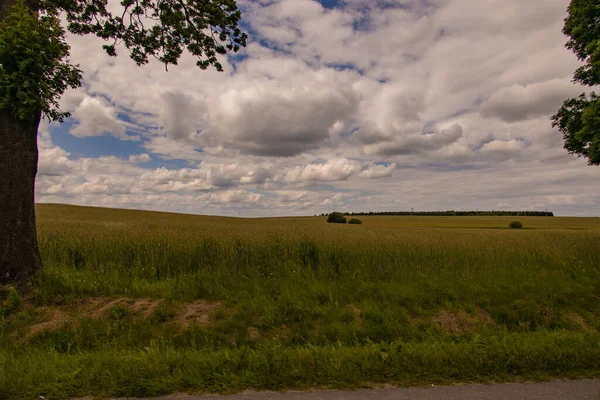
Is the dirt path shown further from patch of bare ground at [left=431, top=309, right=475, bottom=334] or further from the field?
patch of bare ground at [left=431, top=309, right=475, bottom=334]

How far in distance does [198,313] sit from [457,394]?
4.58 m

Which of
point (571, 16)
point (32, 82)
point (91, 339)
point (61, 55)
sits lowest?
point (91, 339)

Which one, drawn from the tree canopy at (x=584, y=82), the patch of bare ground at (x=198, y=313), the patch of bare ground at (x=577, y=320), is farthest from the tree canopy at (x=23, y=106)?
the tree canopy at (x=584, y=82)

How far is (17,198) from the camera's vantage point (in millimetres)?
6277

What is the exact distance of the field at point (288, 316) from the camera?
142 inches

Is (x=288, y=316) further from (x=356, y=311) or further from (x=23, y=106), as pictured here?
(x=23, y=106)

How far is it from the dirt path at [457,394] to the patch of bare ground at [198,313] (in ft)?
7.92

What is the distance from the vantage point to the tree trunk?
6.12 meters

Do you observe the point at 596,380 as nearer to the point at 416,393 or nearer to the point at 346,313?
the point at 416,393

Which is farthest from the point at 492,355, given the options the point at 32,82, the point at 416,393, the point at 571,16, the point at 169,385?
the point at 571,16

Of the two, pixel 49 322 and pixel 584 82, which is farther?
pixel 584 82

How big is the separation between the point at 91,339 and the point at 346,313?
4467mm

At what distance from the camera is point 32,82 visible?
6.09 m

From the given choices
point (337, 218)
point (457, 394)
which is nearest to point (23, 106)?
point (457, 394)
